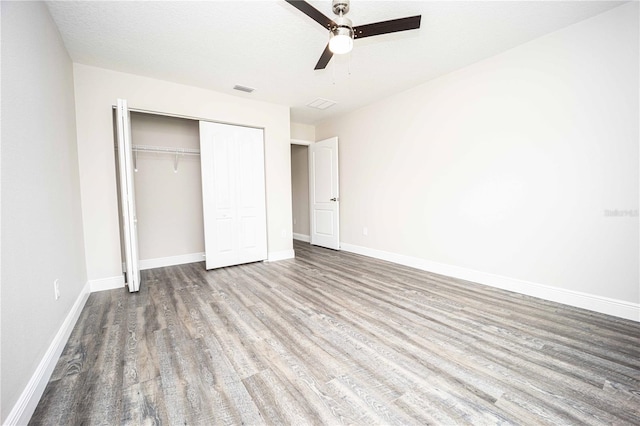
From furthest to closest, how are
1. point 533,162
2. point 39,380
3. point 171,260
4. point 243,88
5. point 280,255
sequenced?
point 280,255 < point 171,260 < point 243,88 < point 533,162 < point 39,380

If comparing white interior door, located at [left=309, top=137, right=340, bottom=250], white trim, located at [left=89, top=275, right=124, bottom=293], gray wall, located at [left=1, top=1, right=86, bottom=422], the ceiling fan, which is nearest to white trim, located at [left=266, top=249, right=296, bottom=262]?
white interior door, located at [left=309, top=137, right=340, bottom=250]

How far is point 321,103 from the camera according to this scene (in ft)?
14.1

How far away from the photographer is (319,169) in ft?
17.5

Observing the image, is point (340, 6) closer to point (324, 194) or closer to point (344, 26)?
point (344, 26)

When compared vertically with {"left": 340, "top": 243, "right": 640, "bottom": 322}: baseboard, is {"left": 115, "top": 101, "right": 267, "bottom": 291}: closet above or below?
above

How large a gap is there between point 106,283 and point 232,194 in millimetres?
1885

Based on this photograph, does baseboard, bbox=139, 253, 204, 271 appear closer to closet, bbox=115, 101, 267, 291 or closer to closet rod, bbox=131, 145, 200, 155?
closet, bbox=115, 101, 267, 291

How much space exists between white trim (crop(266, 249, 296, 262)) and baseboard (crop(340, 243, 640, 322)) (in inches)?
71.9

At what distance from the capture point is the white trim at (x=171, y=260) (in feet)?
13.0

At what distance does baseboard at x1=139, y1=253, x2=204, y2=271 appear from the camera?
3.96m

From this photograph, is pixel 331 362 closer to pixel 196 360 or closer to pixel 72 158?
pixel 196 360

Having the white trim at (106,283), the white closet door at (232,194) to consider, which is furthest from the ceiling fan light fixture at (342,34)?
the white trim at (106,283)

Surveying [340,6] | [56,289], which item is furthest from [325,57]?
[56,289]

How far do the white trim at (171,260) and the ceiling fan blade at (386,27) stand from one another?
3959mm
